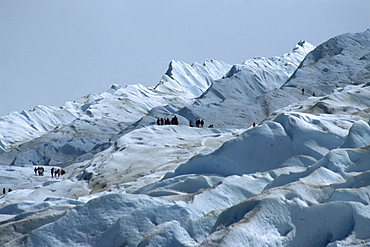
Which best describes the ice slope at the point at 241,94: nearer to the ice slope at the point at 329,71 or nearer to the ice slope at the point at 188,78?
the ice slope at the point at 329,71

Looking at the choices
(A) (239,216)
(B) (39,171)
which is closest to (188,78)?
(B) (39,171)

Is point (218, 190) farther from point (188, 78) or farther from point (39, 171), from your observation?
point (188, 78)

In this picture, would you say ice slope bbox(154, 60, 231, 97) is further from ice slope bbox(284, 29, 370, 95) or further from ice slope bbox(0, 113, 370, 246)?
ice slope bbox(0, 113, 370, 246)

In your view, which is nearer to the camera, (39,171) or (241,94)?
(39,171)

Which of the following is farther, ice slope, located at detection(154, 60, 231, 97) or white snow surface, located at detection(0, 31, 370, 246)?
Result: ice slope, located at detection(154, 60, 231, 97)

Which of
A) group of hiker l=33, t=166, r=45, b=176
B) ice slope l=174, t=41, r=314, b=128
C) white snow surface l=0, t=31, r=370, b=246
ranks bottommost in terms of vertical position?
ice slope l=174, t=41, r=314, b=128

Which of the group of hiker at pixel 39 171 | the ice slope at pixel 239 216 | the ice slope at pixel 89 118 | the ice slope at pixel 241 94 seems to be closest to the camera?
the ice slope at pixel 239 216

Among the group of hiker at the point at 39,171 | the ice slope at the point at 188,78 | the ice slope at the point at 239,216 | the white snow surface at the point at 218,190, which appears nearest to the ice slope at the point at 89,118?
the ice slope at the point at 188,78

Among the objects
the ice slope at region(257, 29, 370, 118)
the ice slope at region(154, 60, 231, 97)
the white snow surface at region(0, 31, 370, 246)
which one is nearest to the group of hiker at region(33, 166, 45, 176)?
the white snow surface at region(0, 31, 370, 246)

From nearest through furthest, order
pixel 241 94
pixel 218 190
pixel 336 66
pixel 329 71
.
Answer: pixel 218 190 → pixel 329 71 → pixel 336 66 → pixel 241 94

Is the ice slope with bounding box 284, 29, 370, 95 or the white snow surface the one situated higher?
the white snow surface

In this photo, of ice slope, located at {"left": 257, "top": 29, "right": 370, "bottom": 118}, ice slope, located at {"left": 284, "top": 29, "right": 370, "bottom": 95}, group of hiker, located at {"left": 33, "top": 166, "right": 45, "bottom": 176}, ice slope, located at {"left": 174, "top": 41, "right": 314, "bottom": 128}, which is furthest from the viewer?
ice slope, located at {"left": 284, "top": 29, "right": 370, "bottom": 95}

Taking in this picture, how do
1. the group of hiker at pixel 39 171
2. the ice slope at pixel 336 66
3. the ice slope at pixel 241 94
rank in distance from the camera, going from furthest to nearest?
the ice slope at pixel 336 66, the ice slope at pixel 241 94, the group of hiker at pixel 39 171

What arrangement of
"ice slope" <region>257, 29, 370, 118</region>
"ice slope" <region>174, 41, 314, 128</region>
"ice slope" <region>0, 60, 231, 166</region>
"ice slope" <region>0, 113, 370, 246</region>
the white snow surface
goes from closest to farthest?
"ice slope" <region>0, 113, 370, 246</region>
the white snow surface
"ice slope" <region>174, 41, 314, 128</region>
"ice slope" <region>257, 29, 370, 118</region>
"ice slope" <region>0, 60, 231, 166</region>
